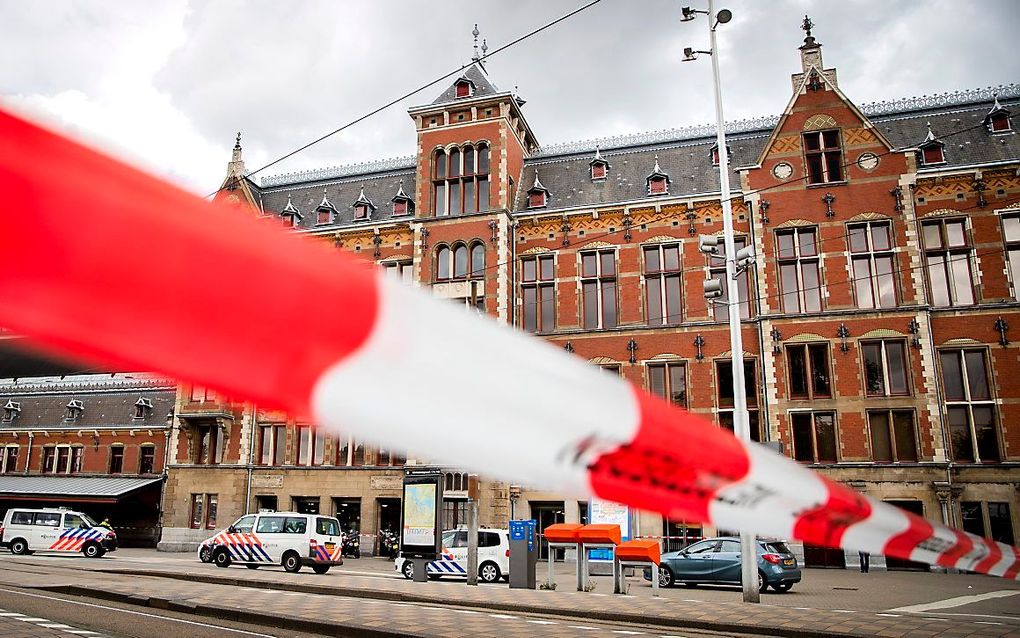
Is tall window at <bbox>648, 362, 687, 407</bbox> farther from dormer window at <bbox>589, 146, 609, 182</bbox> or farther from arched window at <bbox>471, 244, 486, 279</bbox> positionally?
dormer window at <bbox>589, 146, 609, 182</bbox>

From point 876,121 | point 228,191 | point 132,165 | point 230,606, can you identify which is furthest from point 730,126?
point 132,165

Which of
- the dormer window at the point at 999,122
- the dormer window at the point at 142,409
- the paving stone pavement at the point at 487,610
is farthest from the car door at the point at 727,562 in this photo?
the dormer window at the point at 142,409

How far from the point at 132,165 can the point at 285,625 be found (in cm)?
1090

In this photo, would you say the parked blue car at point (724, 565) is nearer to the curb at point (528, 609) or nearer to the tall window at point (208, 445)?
the curb at point (528, 609)

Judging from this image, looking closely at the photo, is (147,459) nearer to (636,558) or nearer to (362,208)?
(362,208)

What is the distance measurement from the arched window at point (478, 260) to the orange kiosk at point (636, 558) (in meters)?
16.3

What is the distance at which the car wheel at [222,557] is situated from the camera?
23281mm

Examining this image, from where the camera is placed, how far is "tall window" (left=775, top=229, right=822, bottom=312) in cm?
2667

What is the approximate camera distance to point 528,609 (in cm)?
1309

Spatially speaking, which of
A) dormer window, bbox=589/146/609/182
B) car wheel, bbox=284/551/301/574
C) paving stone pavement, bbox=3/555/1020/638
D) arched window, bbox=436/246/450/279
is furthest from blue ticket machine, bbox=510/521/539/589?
dormer window, bbox=589/146/609/182

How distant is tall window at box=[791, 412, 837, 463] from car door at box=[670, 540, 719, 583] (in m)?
8.02

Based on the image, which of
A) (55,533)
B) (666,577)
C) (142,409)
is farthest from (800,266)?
(142,409)

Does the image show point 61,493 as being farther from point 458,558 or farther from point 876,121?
point 876,121

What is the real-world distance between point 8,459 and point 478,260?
33642mm
